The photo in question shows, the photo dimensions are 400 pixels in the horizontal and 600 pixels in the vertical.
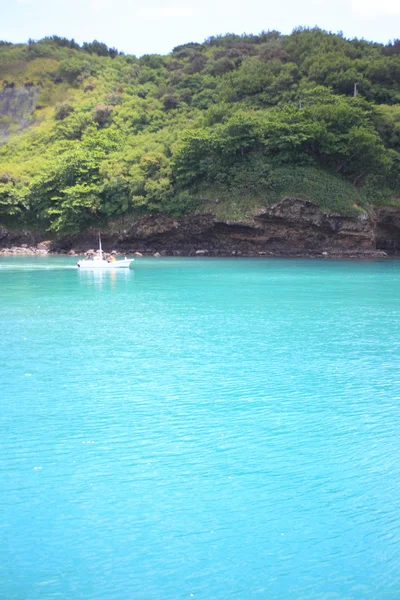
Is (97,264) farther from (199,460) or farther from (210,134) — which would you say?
(199,460)

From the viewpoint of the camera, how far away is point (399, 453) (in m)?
10.8

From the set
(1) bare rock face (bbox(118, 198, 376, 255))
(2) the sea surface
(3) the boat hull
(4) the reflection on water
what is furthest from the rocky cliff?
(2) the sea surface

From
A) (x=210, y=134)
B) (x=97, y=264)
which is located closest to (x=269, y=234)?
(x=210, y=134)

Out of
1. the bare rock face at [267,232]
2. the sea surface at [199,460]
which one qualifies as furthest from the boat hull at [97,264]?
the sea surface at [199,460]

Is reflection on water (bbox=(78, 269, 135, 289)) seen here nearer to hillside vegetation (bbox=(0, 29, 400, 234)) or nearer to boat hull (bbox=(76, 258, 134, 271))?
boat hull (bbox=(76, 258, 134, 271))

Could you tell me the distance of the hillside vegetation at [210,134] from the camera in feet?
182

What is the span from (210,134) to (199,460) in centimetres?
5113

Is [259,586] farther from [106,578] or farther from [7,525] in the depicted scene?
[7,525]

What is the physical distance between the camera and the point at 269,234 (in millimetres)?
56531

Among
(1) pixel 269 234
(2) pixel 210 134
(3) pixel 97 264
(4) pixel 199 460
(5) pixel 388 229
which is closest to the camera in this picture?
(4) pixel 199 460

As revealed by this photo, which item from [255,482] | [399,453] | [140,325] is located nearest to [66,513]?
[255,482]

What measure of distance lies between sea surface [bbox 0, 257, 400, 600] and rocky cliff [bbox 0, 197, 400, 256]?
108 feet

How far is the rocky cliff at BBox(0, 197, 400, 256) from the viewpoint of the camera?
54.4 metres

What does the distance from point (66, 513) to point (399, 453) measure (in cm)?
621
